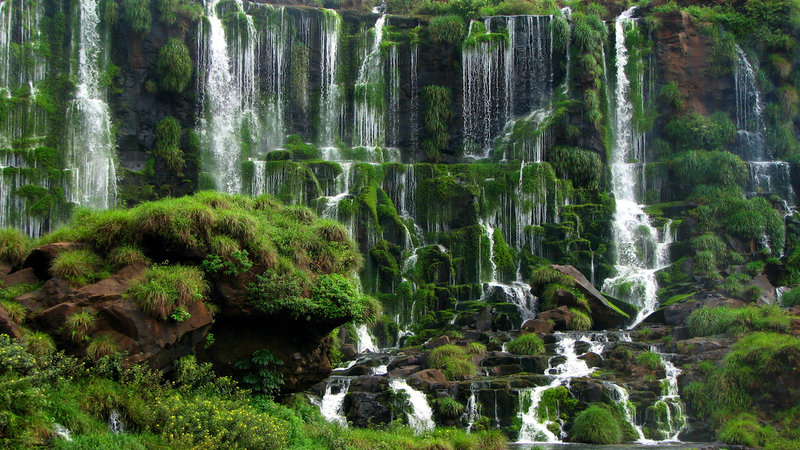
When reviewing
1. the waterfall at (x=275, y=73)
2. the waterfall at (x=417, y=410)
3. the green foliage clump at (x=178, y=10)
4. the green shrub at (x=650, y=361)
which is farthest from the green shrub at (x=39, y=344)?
the green foliage clump at (x=178, y=10)

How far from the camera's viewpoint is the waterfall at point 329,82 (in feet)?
125

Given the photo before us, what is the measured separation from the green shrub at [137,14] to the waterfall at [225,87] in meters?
2.57

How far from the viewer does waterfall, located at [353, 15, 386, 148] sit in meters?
37.8

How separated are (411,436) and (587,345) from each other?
27.4 ft

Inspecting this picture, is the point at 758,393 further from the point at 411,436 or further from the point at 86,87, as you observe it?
the point at 86,87

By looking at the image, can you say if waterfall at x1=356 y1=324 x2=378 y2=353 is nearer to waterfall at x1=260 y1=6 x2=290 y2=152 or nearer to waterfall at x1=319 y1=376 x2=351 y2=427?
waterfall at x1=319 y1=376 x2=351 y2=427

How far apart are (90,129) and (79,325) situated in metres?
22.0

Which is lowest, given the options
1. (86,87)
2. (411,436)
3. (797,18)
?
(411,436)

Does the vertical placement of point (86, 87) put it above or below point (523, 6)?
below

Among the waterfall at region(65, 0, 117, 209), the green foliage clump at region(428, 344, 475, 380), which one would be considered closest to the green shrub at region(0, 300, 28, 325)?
the green foliage clump at region(428, 344, 475, 380)

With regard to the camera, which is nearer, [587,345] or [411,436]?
[411,436]

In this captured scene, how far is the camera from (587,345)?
23.7 meters

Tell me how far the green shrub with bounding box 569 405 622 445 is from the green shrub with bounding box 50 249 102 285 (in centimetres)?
1194

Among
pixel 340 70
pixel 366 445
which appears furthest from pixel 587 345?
pixel 340 70
